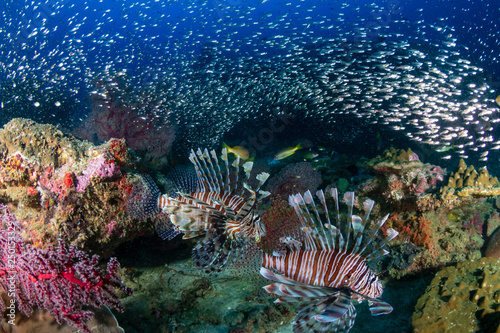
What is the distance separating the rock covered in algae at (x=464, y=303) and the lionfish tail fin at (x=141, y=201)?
3233mm

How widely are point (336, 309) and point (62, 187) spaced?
293cm

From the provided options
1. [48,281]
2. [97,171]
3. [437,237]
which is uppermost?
[97,171]

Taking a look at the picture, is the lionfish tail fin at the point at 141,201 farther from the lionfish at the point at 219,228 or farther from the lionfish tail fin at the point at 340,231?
the lionfish tail fin at the point at 340,231

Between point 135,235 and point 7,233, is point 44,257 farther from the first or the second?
point 135,235

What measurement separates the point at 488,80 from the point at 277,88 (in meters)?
10.5

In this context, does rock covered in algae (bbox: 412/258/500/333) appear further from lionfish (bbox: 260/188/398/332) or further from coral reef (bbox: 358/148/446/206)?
coral reef (bbox: 358/148/446/206)

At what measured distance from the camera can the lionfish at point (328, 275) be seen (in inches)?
67.7

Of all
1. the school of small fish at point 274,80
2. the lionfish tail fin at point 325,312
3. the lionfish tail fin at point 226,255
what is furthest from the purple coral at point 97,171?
the school of small fish at point 274,80

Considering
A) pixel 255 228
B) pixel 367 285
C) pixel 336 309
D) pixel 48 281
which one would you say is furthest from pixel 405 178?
pixel 48 281

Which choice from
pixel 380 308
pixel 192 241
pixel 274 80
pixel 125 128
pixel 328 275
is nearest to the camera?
pixel 380 308

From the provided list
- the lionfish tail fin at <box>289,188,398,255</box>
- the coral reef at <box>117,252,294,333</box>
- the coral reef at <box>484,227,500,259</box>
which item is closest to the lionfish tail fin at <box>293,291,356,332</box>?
the lionfish tail fin at <box>289,188,398,255</box>

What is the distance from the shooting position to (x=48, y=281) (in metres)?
1.90

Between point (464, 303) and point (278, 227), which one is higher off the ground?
point (278, 227)

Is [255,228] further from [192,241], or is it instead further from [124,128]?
[124,128]
